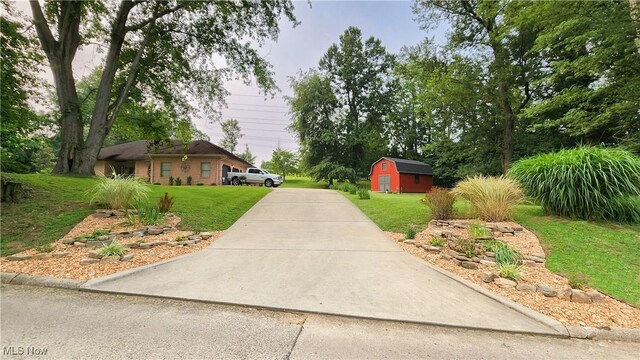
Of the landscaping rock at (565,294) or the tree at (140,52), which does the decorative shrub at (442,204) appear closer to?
the landscaping rock at (565,294)

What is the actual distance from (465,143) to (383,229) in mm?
16598

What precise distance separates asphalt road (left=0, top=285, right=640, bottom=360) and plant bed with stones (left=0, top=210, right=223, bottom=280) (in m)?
1.01

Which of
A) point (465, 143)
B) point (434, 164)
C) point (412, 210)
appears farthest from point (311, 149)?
point (412, 210)

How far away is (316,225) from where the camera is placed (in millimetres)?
7586

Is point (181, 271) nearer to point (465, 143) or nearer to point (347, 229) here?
point (347, 229)

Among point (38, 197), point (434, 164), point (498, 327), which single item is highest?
point (434, 164)

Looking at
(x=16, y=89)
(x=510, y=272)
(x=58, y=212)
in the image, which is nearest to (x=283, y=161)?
(x=16, y=89)

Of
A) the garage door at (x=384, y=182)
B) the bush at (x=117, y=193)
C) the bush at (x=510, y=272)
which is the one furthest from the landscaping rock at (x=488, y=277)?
the garage door at (x=384, y=182)

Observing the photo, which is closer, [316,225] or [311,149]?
[316,225]

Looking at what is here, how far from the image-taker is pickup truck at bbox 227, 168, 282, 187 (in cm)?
2331

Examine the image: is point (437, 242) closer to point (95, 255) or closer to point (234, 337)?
point (234, 337)

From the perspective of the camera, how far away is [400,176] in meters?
24.2

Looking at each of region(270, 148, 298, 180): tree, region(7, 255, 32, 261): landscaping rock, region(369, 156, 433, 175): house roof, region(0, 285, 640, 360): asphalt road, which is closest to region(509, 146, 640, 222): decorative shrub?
region(0, 285, 640, 360): asphalt road

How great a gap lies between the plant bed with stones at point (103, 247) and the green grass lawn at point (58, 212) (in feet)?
1.12
